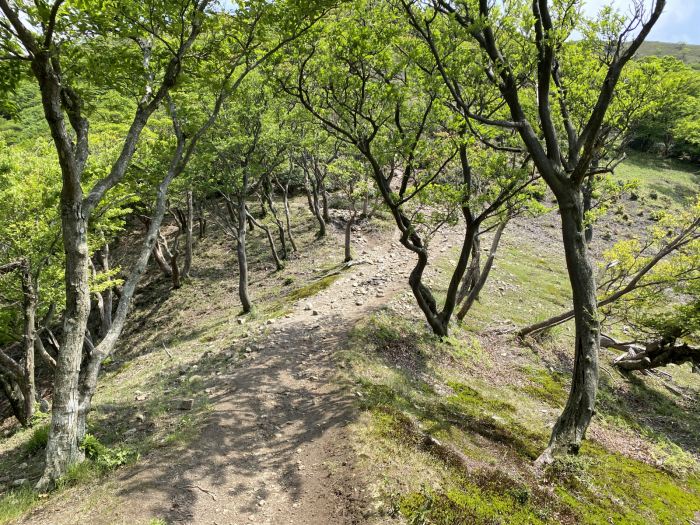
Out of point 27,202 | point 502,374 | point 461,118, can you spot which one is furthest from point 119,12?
point 502,374

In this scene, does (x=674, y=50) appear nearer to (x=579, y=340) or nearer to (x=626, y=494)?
(x=579, y=340)

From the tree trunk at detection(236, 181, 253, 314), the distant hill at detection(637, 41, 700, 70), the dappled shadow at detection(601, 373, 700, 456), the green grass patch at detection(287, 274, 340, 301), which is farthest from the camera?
the distant hill at detection(637, 41, 700, 70)

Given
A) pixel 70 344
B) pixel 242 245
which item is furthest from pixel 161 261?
pixel 70 344

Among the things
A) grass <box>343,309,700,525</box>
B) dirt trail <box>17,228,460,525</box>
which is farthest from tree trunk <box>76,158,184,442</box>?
grass <box>343,309,700,525</box>

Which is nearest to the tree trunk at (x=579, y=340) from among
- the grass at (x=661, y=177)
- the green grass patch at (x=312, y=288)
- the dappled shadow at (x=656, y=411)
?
the dappled shadow at (x=656, y=411)

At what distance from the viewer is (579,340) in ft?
27.2

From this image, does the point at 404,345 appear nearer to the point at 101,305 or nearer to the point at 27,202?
the point at 27,202

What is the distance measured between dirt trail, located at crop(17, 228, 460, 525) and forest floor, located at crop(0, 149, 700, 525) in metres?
0.03

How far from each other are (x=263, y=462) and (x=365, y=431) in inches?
77.6

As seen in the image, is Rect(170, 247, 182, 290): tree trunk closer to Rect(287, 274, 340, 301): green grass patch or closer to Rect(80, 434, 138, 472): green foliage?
Rect(287, 274, 340, 301): green grass patch

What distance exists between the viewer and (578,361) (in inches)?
328

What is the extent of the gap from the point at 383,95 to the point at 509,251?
73.2 ft

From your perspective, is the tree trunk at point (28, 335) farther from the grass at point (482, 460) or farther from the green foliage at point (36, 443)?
the grass at point (482, 460)

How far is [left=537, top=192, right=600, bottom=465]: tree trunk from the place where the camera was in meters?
8.13
